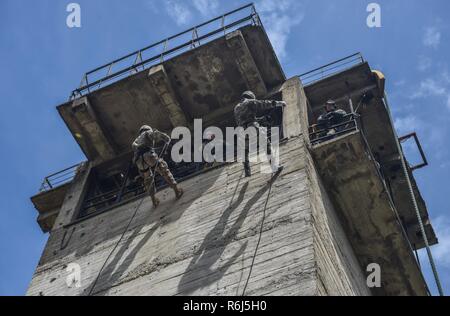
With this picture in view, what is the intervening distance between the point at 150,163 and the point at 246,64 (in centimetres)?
388

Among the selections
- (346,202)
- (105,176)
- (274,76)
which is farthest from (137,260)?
(274,76)

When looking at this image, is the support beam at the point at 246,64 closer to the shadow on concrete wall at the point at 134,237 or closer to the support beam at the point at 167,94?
the support beam at the point at 167,94

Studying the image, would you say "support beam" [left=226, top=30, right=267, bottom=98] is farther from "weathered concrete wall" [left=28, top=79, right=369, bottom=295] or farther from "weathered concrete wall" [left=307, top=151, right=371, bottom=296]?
"weathered concrete wall" [left=307, top=151, right=371, bottom=296]

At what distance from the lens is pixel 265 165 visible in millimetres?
12164

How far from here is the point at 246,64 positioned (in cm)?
1558

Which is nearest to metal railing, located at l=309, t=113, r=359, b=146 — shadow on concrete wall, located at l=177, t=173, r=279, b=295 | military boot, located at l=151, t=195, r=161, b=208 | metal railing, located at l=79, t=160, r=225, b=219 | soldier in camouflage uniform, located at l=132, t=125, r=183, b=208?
metal railing, located at l=79, t=160, r=225, b=219

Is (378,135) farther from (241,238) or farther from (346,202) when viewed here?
(241,238)

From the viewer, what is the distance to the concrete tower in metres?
9.76

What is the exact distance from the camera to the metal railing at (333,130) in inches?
508

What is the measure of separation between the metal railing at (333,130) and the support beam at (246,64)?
2.01 meters

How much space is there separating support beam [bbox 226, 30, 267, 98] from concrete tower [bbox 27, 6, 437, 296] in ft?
0.08

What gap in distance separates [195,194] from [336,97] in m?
5.13

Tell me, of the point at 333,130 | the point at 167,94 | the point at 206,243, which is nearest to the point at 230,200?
the point at 206,243

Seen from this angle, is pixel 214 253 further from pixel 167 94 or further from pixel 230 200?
pixel 167 94
